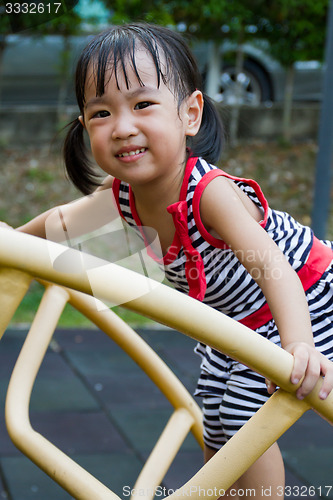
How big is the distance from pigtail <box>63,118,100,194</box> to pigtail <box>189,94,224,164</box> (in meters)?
0.23

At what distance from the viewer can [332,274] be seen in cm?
137

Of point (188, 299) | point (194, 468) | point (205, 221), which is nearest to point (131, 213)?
point (205, 221)

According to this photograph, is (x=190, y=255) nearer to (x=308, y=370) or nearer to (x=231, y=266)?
(x=231, y=266)

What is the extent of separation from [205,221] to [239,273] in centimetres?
17

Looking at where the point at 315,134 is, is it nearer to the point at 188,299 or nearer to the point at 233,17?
the point at 233,17

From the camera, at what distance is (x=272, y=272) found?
1.03 meters

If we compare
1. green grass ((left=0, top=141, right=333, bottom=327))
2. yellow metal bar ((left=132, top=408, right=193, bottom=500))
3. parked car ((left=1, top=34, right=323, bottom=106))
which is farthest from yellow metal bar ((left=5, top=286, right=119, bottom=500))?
parked car ((left=1, top=34, right=323, bottom=106))

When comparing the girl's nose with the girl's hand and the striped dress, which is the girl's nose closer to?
the striped dress

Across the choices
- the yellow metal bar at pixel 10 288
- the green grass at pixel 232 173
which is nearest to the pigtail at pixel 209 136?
the yellow metal bar at pixel 10 288

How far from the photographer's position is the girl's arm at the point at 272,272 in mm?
850

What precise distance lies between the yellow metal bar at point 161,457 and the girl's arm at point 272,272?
42 cm

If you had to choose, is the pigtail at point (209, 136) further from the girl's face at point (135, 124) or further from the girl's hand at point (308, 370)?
the girl's hand at point (308, 370)

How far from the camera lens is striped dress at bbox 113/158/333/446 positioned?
1.22 meters

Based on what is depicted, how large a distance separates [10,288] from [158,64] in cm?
56
